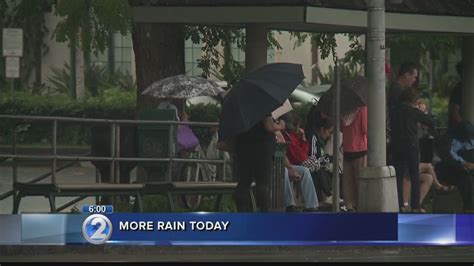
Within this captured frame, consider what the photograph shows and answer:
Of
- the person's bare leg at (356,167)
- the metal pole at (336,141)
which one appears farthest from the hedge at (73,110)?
the metal pole at (336,141)

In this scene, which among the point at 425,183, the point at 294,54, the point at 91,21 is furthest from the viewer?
the point at 294,54

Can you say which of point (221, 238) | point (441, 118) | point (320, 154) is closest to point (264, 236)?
point (221, 238)

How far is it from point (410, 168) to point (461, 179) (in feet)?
4.40

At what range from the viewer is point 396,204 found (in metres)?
14.9

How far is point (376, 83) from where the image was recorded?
14.8 m

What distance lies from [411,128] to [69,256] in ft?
15.9

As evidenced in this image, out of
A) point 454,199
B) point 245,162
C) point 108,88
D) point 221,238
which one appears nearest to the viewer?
point 221,238

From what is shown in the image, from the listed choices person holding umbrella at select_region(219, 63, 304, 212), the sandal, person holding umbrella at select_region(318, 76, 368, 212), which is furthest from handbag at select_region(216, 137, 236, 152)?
the sandal

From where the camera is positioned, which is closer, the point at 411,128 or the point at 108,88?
the point at 411,128

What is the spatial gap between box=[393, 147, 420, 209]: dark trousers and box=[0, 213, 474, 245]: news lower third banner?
8.68 ft

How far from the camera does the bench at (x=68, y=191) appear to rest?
46.8 feet

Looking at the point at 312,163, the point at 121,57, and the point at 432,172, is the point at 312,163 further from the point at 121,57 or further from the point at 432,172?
the point at 121,57

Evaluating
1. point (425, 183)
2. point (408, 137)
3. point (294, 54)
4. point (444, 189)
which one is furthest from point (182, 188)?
point (294, 54)

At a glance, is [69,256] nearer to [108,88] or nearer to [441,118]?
[441,118]
